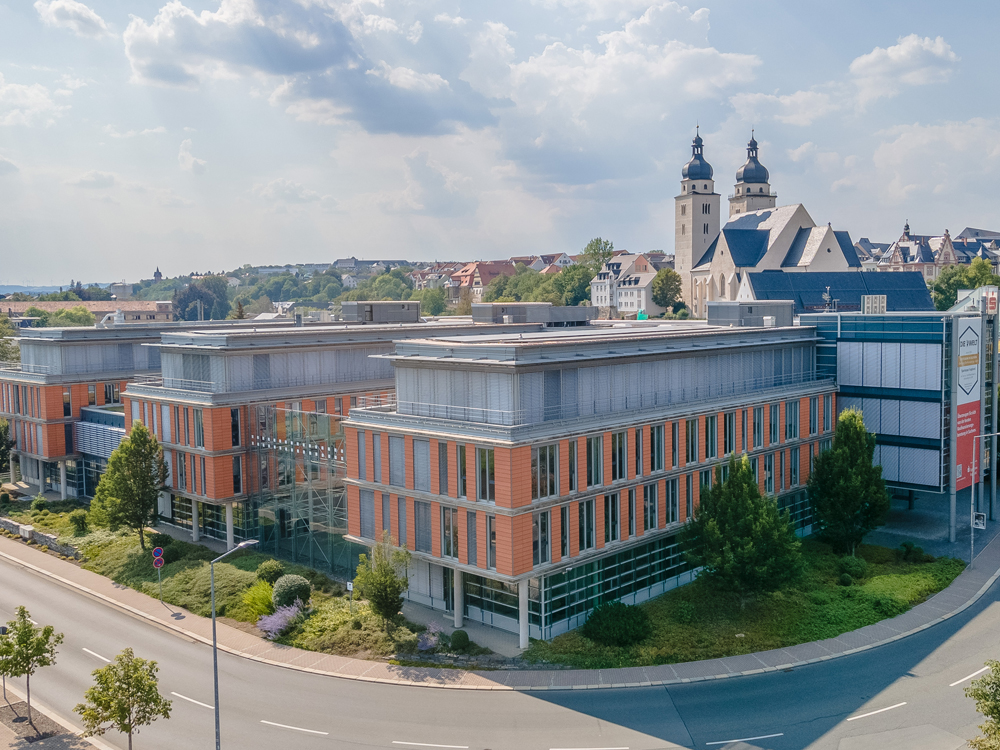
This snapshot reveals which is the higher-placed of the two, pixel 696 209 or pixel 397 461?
pixel 696 209

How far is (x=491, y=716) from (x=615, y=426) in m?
14.3

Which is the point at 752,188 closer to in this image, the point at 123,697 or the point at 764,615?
the point at 764,615

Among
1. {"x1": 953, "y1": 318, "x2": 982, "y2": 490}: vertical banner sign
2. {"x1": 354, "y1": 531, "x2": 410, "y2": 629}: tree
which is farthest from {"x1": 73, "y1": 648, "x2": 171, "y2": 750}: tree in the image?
{"x1": 953, "y1": 318, "x2": 982, "y2": 490}: vertical banner sign

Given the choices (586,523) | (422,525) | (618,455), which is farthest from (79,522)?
(618,455)

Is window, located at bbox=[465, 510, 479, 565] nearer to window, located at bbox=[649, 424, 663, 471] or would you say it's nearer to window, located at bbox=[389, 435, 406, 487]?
window, located at bbox=[389, 435, 406, 487]

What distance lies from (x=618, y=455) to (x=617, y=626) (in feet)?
25.4

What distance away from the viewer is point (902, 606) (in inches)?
1670

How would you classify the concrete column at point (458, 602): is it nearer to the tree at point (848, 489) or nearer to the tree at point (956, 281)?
the tree at point (848, 489)

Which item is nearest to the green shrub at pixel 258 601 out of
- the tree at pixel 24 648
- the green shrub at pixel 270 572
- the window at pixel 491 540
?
the green shrub at pixel 270 572

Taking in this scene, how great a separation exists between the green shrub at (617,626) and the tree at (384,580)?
828 cm

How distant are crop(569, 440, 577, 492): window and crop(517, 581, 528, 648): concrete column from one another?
4565 millimetres

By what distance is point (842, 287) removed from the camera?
119250 millimetres

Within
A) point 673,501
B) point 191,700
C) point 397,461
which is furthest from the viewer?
point 673,501

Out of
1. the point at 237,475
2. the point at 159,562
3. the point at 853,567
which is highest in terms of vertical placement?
the point at 237,475
